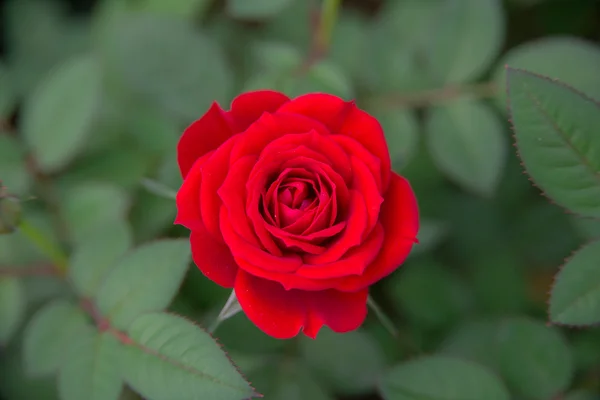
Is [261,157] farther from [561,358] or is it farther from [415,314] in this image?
[415,314]

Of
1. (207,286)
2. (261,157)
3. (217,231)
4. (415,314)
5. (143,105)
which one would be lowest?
(415,314)

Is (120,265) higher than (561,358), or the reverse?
(120,265)

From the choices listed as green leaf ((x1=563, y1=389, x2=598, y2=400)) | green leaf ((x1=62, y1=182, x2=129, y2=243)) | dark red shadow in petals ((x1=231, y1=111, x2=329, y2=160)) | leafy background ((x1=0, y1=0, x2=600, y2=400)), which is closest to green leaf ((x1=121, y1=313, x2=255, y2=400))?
leafy background ((x1=0, y1=0, x2=600, y2=400))

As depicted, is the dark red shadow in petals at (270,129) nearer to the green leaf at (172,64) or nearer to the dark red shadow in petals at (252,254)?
the dark red shadow in petals at (252,254)

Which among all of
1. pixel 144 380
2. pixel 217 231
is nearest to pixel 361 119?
pixel 217 231

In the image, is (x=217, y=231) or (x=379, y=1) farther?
(x=379, y=1)

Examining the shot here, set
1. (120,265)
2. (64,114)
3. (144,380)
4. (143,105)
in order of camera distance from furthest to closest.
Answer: (143,105) < (64,114) < (120,265) < (144,380)

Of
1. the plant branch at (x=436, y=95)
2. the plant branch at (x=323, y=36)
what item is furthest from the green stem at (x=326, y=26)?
the plant branch at (x=436, y=95)

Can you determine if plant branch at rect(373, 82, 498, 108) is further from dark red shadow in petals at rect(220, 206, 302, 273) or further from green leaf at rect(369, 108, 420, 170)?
dark red shadow in petals at rect(220, 206, 302, 273)
